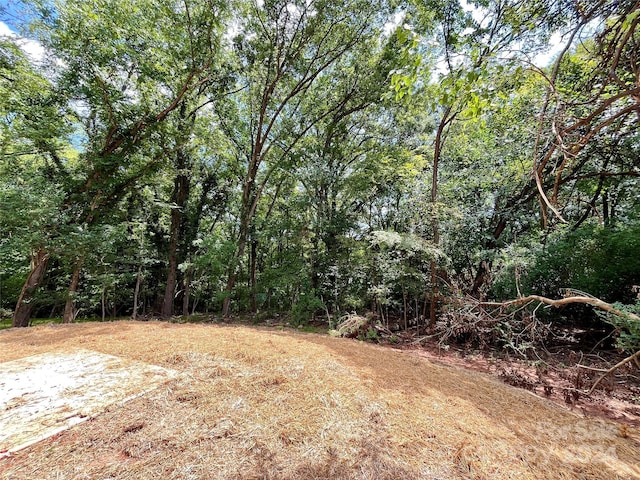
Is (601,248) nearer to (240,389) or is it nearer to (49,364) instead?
(240,389)

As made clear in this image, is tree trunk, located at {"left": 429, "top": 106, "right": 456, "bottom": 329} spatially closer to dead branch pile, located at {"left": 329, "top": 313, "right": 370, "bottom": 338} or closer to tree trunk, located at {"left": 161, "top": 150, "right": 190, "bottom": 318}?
dead branch pile, located at {"left": 329, "top": 313, "right": 370, "bottom": 338}

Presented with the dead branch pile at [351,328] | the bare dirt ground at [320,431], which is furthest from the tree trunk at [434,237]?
the bare dirt ground at [320,431]

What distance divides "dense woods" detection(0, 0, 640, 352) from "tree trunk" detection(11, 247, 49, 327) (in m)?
0.04

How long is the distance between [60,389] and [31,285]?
513cm

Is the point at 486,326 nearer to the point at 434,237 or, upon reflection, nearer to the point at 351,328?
the point at 434,237

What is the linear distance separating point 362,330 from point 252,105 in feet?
23.6

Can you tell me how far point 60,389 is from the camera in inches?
75.0

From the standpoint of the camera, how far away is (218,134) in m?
7.71

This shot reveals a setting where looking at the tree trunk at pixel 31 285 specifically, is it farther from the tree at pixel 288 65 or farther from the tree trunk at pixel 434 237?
the tree trunk at pixel 434 237

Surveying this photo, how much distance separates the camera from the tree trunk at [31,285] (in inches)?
190

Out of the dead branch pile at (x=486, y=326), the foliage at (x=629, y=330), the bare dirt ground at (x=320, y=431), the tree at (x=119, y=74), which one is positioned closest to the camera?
the bare dirt ground at (x=320, y=431)

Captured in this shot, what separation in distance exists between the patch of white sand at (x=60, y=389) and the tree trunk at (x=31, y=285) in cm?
335

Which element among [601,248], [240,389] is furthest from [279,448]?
[601,248]

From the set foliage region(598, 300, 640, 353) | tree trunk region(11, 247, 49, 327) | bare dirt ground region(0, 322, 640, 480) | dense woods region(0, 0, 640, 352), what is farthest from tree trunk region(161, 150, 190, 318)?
foliage region(598, 300, 640, 353)
